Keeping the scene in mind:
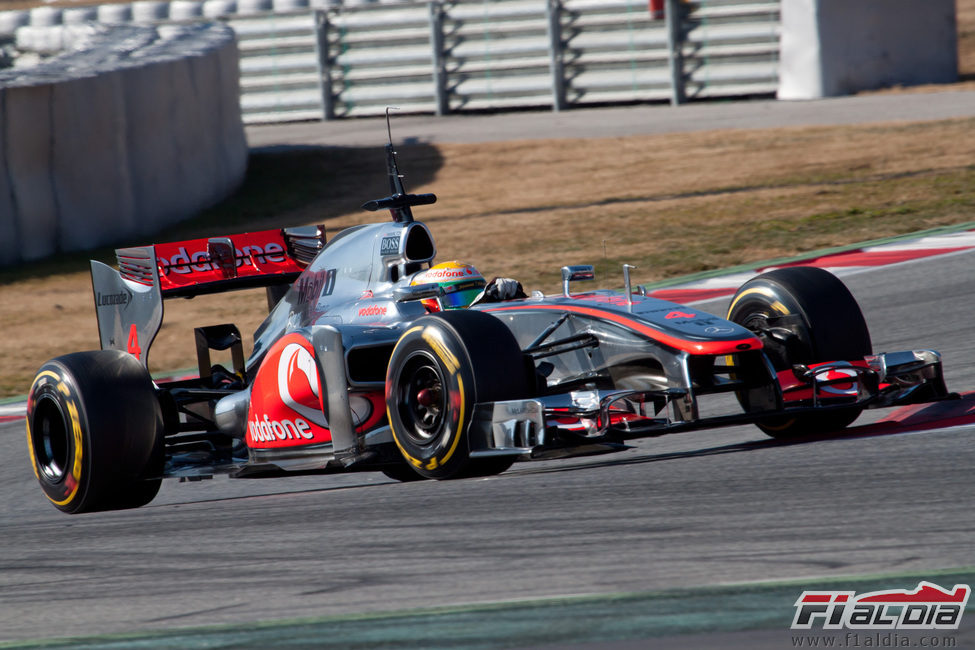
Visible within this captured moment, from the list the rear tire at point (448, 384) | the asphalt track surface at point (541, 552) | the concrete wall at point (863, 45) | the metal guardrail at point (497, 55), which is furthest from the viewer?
the metal guardrail at point (497, 55)

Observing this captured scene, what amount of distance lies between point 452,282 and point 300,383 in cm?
83

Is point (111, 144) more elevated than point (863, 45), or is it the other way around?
point (863, 45)

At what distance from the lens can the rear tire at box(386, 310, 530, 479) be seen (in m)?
5.25

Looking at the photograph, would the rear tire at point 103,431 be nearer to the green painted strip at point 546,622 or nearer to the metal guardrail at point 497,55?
the green painted strip at point 546,622

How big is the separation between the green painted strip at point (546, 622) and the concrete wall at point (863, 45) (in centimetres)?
1707

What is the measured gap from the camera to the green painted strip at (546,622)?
10.8 ft

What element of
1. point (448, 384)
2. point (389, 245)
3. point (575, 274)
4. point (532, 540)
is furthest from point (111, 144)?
point (532, 540)

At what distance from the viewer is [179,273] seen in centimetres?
746

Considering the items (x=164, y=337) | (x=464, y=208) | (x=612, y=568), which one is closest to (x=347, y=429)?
(x=612, y=568)

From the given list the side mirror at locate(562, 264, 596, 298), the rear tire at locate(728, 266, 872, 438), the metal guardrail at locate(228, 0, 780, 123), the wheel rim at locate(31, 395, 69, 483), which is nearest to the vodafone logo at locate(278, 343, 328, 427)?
the side mirror at locate(562, 264, 596, 298)

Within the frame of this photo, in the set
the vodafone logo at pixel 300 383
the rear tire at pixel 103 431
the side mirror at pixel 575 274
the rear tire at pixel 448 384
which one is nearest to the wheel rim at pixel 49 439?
the rear tire at pixel 103 431

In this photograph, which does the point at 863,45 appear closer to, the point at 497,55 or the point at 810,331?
the point at 497,55

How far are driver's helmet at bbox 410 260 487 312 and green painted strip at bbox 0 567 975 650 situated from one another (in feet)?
9.10

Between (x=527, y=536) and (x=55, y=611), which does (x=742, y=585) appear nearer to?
(x=527, y=536)
